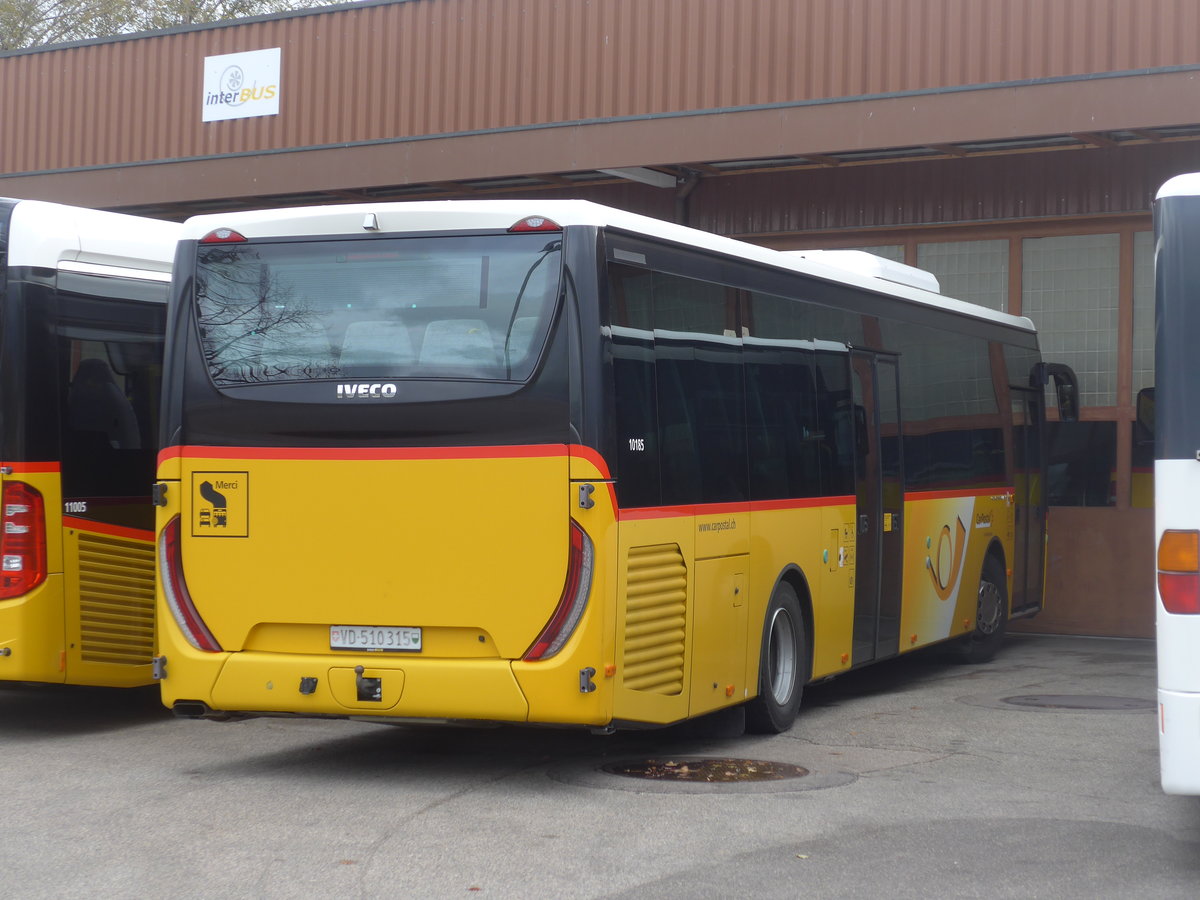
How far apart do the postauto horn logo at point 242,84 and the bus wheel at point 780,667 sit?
10957 millimetres

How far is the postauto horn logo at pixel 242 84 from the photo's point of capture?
19062mm

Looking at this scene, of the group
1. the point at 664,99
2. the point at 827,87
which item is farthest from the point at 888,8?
the point at 664,99

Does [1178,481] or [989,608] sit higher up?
[1178,481]

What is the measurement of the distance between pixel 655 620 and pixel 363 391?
1.90 meters

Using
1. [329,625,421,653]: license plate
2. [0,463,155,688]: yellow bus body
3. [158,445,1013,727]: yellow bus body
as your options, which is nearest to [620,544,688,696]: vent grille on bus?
[158,445,1013,727]: yellow bus body

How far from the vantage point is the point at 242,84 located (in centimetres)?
1923

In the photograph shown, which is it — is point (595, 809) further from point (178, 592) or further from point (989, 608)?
point (989, 608)

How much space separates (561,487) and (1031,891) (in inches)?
118

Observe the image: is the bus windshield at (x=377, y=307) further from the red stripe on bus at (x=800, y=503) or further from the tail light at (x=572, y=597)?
the red stripe on bus at (x=800, y=503)

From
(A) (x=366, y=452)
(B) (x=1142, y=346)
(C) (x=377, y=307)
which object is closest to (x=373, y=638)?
(A) (x=366, y=452)

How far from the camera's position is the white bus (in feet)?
20.7

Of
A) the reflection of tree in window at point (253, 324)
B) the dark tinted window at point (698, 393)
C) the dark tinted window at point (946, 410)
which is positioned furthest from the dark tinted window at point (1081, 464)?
the reflection of tree in window at point (253, 324)

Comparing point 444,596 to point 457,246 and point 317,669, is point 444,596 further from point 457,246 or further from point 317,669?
point 457,246

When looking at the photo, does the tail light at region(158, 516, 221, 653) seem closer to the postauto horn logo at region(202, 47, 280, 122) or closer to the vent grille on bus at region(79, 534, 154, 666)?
the vent grille on bus at region(79, 534, 154, 666)
